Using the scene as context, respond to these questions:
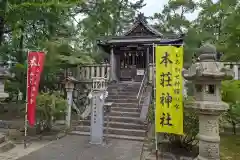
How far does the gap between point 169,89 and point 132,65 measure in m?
11.0

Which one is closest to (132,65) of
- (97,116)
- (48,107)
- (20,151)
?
(97,116)

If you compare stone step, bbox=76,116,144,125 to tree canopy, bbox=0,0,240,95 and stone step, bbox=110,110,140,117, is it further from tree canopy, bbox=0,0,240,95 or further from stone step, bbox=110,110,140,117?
tree canopy, bbox=0,0,240,95

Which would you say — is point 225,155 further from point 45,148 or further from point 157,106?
point 45,148

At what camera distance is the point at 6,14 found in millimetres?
9875

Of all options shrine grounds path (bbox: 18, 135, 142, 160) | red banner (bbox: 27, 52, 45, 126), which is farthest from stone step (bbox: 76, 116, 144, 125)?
red banner (bbox: 27, 52, 45, 126)

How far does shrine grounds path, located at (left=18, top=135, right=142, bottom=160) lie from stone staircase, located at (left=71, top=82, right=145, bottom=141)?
562mm

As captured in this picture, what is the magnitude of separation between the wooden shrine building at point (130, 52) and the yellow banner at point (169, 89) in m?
9.30

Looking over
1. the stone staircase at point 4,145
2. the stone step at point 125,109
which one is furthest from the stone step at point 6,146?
the stone step at point 125,109

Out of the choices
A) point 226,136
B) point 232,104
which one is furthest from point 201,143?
point 226,136

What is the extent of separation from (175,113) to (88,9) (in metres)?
13.6

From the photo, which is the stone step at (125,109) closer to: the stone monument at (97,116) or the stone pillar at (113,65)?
the stone monument at (97,116)

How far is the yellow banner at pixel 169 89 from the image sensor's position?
5.51m

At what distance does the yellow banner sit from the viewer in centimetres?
551

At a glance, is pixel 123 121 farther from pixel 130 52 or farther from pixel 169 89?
pixel 130 52
